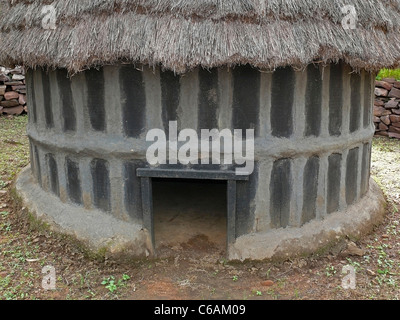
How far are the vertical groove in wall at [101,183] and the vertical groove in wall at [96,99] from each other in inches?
12.8

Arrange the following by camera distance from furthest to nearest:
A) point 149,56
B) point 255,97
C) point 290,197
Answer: point 290,197 → point 255,97 → point 149,56

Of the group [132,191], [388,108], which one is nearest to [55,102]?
[132,191]

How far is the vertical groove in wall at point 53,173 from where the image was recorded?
447 cm

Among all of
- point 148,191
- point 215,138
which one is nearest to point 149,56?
point 215,138

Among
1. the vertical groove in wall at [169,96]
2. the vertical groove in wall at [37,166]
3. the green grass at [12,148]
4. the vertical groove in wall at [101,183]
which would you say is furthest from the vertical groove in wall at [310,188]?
the green grass at [12,148]

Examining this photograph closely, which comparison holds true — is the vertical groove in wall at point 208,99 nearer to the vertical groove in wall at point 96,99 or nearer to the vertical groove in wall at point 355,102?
the vertical groove in wall at point 96,99

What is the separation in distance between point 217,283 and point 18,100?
8.81m

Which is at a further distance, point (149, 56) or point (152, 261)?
point (152, 261)

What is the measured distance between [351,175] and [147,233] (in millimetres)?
2122

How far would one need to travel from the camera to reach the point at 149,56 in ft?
11.4

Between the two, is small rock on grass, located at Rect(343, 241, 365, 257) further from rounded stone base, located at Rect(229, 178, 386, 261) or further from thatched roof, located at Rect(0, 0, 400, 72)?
thatched roof, located at Rect(0, 0, 400, 72)

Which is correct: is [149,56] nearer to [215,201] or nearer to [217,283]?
[217,283]

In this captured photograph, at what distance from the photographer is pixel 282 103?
3.88 meters

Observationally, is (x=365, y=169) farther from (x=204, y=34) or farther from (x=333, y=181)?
(x=204, y=34)
